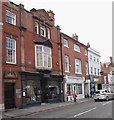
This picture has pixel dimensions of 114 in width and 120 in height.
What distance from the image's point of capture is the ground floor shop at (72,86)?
3722 cm

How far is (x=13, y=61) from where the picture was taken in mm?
25688

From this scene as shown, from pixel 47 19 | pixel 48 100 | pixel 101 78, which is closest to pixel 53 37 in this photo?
pixel 47 19

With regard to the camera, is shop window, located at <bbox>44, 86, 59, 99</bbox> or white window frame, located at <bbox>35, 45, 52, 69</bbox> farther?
shop window, located at <bbox>44, 86, 59, 99</bbox>

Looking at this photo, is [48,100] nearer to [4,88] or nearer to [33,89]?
[33,89]

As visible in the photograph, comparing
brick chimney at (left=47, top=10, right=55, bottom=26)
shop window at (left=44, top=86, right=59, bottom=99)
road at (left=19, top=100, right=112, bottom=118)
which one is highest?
brick chimney at (left=47, top=10, right=55, bottom=26)

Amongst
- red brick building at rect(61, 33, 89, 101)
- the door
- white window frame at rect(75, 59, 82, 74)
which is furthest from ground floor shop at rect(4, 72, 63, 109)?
white window frame at rect(75, 59, 82, 74)

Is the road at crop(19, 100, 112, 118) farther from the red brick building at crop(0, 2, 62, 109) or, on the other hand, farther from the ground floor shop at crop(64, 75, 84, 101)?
the ground floor shop at crop(64, 75, 84, 101)

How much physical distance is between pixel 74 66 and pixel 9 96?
61.6ft

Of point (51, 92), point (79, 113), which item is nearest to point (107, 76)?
point (51, 92)

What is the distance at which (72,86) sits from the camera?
132ft

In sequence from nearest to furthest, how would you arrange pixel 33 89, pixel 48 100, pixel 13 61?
pixel 13 61 → pixel 33 89 → pixel 48 100

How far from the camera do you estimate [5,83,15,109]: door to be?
79.6 ft

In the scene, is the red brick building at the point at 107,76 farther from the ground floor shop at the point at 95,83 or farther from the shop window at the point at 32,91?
the shop window at the point at 32,91

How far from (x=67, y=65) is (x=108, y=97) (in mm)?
7203
